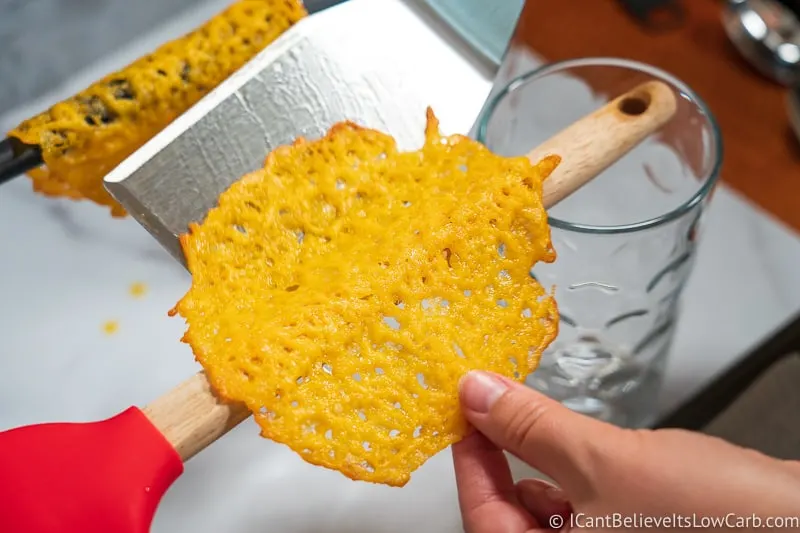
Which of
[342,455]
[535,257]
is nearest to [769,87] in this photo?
[535,257]

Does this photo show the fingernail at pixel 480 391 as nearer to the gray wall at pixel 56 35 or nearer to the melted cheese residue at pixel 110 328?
the melted cheese residue at pixel 110 328

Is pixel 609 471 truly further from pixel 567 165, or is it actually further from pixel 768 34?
pixel 768 34

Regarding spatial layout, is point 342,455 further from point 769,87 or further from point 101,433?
point 769,87

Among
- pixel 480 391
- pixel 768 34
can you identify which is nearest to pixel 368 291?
pixel 480 391

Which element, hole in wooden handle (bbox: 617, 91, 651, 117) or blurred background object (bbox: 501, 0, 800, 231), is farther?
blurred background object (bbox: 501, 0, 800, 231)

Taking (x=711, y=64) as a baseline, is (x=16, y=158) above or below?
above

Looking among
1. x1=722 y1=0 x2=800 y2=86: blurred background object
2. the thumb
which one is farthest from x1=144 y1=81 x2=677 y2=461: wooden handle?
x1=722 y1=0 x2=800 y2=86: blurred background object

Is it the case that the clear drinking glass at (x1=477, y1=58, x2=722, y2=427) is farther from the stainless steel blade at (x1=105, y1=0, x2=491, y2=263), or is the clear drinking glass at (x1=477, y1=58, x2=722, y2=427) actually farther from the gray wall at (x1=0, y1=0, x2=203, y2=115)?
the gray wall at (x1=0, y1=0, x2=203, y2=115)

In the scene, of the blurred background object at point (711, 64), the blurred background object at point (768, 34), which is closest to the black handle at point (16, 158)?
the blurred background object at point (711, 64)
